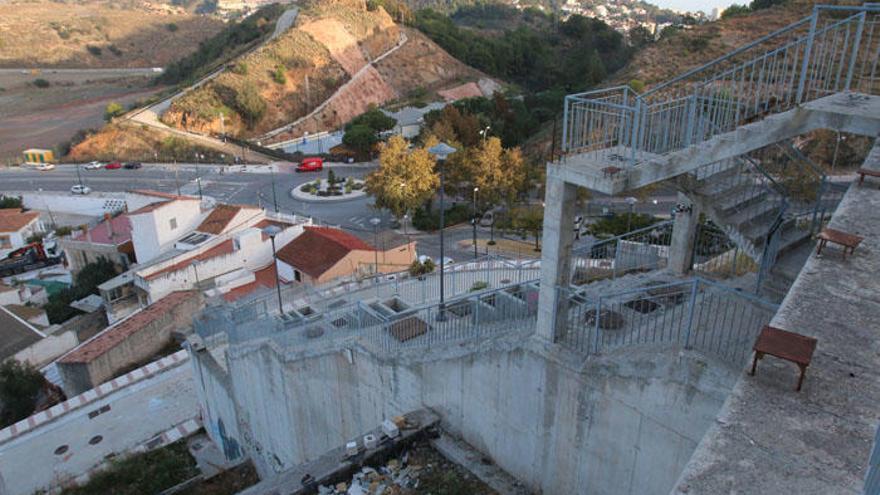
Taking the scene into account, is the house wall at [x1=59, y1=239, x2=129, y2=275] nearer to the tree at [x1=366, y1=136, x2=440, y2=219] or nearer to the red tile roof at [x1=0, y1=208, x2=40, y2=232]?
the red tile roof at [x1=0, y1=208, x2=40, y2=232]

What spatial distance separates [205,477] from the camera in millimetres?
16250

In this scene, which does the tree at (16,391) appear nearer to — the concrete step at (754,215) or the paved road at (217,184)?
the paved road at (217,184)

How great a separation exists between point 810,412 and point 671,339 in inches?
134

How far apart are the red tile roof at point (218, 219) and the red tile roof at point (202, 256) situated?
162cm

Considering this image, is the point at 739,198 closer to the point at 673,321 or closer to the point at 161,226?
the point at 673,321

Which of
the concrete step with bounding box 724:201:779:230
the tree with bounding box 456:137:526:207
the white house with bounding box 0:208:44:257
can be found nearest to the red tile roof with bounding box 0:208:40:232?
the white house with bounding box 0:208:44:257

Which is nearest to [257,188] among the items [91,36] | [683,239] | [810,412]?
[683,239]

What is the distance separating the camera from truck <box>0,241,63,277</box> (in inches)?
1467

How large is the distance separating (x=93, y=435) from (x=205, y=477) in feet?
19.6

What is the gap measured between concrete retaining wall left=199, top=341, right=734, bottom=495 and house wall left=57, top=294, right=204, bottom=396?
12.4m

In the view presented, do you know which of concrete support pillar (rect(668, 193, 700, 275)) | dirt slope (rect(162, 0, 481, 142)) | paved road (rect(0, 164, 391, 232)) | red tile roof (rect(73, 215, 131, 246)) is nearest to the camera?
concrete support pillar (rect(668, 193, 700, 275))

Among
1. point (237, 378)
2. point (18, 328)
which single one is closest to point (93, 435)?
point (237, 378)

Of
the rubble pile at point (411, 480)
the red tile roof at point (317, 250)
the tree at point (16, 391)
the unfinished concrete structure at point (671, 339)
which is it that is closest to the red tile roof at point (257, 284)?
Answer: the red tile roof at point (317, 250)

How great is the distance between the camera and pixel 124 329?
23.8 m
